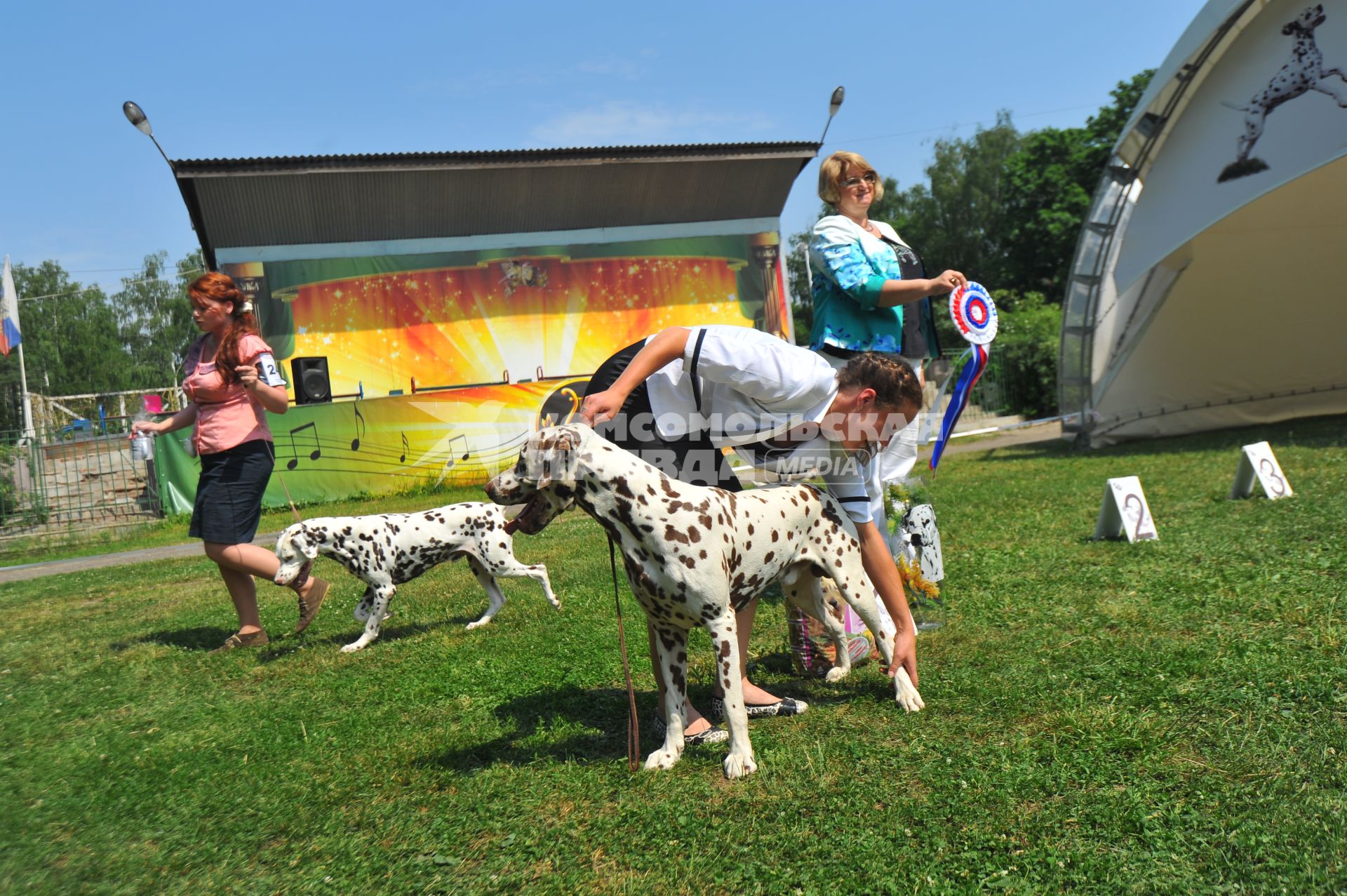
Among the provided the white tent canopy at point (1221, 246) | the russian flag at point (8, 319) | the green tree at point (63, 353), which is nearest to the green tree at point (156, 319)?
the green tree at point (63, 353)

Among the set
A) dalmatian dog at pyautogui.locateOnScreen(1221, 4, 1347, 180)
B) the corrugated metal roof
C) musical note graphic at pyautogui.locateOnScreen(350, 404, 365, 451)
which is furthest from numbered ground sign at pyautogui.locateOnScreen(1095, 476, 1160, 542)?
the corrugated metal roof

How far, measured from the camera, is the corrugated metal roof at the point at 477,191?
67.6ft

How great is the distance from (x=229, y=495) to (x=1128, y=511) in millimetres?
6307

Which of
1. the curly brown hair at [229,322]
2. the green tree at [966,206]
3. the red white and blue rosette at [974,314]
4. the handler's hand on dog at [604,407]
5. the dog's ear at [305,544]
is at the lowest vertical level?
the dog's ear at [305,544]

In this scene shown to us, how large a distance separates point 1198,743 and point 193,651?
5804 mm

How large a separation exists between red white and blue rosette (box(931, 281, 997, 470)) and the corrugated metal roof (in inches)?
742

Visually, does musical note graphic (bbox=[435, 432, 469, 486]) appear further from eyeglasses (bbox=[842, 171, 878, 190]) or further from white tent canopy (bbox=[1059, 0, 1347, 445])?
eyeglasses (bbox=[842, 171, 878, 190])

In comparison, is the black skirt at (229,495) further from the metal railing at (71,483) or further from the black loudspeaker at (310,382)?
the metal railing at (71,483)

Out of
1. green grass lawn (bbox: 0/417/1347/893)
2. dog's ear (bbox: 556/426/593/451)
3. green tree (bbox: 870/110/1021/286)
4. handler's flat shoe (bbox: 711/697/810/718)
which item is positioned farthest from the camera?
green tree (bbox: 870/110/1021/286)

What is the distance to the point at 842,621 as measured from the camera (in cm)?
473

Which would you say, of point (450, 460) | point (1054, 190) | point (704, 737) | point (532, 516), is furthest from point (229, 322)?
point (1054, 190)

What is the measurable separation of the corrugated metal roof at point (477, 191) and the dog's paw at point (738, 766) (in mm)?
20289

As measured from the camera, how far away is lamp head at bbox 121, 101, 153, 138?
16.4 metres

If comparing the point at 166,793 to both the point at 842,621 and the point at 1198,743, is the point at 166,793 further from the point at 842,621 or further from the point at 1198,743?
the point at 1198,743
